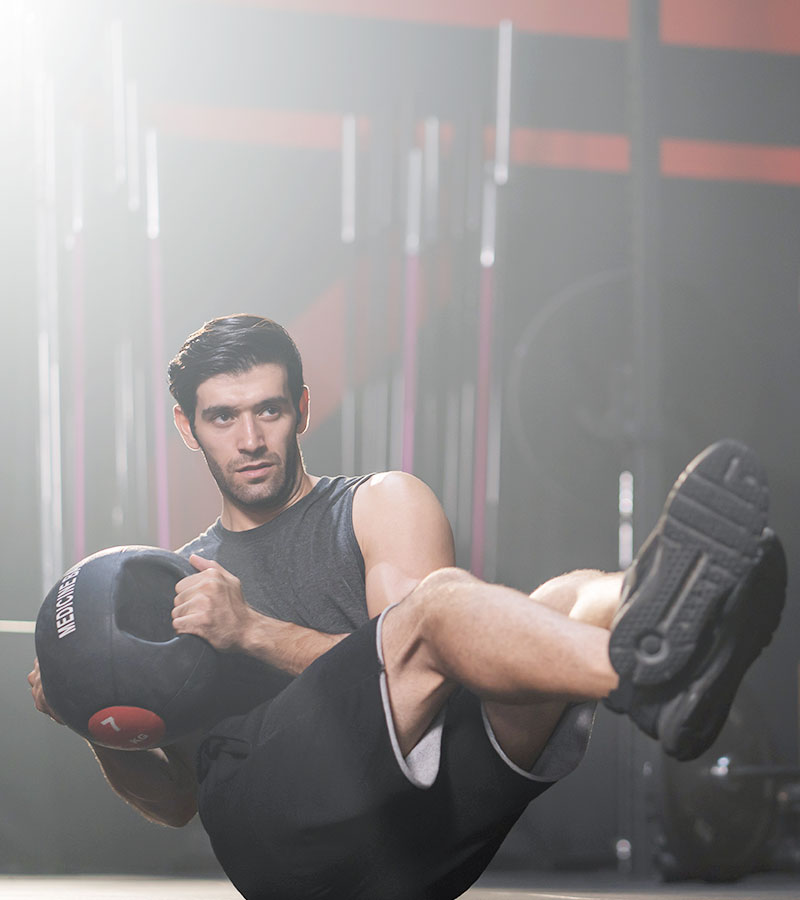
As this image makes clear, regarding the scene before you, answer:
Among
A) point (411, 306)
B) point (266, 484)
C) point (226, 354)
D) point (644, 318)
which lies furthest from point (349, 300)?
point (266, 484)

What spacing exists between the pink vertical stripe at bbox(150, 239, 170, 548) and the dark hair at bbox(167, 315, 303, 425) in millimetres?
1766

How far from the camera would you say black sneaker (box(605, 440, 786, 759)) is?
1191mm

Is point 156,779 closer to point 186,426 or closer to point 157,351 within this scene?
point 186,426

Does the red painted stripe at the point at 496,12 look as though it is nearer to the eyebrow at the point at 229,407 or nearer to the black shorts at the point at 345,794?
the eyebrow at the point at 229,407

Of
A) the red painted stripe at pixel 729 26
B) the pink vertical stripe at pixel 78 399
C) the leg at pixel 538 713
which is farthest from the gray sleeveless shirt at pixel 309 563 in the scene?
the red painted stripe at pixel 729 26

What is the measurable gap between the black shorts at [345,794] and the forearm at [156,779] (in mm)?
356

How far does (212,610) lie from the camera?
169 cm

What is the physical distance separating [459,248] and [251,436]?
2326 millimetres

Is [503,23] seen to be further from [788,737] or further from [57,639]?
[57,639]

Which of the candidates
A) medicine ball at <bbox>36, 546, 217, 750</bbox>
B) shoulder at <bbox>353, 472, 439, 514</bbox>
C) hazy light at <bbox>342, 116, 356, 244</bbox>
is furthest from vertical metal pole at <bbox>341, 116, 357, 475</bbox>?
medicine ball at <bbox>36, 546, 217, 750</bbox>

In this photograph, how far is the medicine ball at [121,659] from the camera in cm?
162

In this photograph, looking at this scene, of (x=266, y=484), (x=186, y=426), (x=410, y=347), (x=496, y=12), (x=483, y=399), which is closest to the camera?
(x=266, y=484)

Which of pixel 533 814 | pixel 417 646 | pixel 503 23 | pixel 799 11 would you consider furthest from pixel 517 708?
pixel 799 11

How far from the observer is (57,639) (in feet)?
5.43
